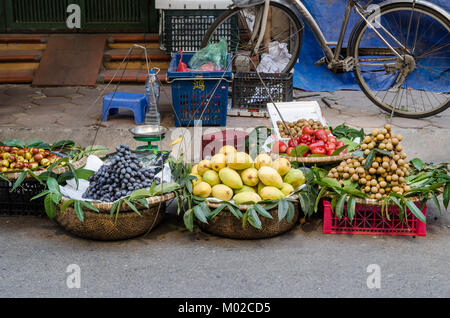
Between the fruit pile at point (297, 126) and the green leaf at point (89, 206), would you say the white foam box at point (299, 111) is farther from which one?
the green leaf at point (89, 206)

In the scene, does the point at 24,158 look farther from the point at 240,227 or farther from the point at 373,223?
the point at 373,223

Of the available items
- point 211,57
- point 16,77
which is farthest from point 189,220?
point 16,77

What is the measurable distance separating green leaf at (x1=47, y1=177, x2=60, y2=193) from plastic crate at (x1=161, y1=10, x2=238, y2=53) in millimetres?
A: 3529

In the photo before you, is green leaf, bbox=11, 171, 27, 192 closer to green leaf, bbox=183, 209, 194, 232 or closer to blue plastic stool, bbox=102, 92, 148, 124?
green leaf, bbox=183, 209, 194, 232

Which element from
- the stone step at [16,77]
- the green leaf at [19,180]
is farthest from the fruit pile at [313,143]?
the stone step at [16,77]

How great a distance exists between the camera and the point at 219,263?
12.3ft

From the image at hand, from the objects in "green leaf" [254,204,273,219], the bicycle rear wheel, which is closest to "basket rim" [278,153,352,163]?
"green leaf" [254,204,273,219]

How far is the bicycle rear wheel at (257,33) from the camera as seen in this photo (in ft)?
22.3

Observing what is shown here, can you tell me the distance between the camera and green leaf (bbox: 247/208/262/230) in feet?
12.6

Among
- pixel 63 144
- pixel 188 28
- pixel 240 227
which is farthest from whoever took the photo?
pixel 188 28

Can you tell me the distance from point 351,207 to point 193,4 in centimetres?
399

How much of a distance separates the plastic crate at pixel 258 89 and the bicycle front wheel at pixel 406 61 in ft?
2.72

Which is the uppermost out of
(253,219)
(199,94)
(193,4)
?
(193,4)
